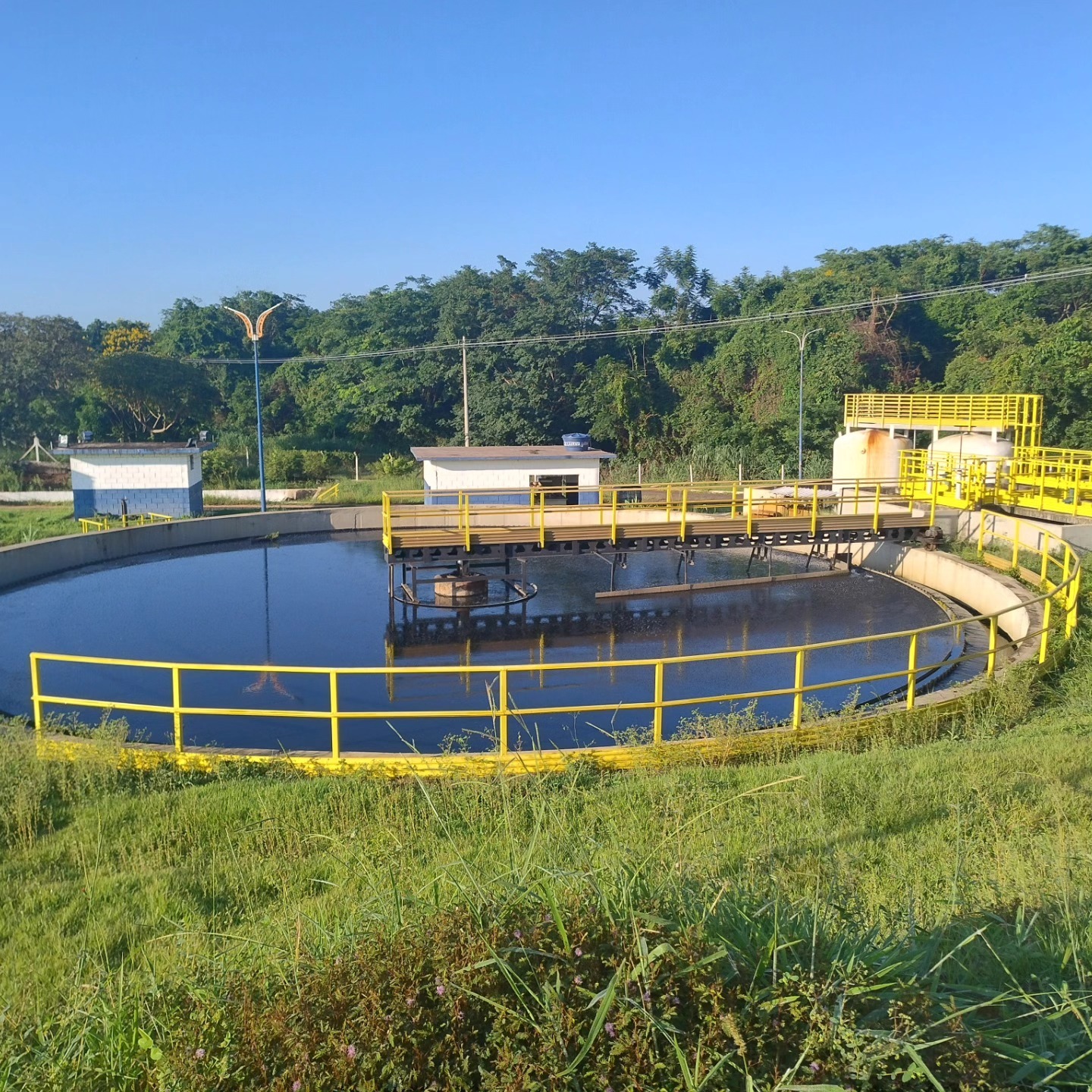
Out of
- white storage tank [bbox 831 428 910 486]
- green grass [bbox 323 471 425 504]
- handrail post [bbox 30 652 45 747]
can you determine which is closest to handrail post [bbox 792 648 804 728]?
handrail post [bbox 30 652 45 747]

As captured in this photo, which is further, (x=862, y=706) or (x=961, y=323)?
(x=961, y=323)

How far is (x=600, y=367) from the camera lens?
48.8 metres

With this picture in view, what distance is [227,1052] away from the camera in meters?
2.64

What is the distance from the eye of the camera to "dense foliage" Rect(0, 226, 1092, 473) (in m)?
43.5

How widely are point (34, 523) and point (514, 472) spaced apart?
13467mm

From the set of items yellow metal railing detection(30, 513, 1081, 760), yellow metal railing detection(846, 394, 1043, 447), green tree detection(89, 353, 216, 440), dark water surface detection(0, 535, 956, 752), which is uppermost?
green tree detection(89, 353, 216, 440)

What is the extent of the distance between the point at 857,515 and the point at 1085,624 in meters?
7.88

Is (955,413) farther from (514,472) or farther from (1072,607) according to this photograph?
(1072,607)

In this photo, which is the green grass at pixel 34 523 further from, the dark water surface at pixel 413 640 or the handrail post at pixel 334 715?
the handrail post at pixel 334 715

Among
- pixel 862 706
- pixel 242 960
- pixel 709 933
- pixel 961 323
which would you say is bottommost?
pixel 862 706

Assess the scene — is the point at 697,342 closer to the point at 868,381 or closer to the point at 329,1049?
the point at 868,381

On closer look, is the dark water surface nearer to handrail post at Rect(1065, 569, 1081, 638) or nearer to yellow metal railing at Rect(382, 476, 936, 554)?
yellow metal railing at Rect(382, 476, 936, 554)

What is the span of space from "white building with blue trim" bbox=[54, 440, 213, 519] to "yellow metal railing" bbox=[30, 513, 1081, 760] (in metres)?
15.9

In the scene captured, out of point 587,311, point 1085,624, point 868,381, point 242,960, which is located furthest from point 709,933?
point 587,311
